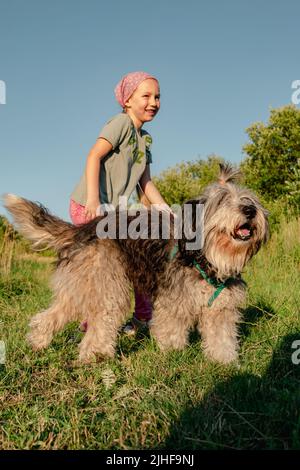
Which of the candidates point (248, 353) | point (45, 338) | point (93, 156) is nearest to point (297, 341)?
point (248, 353)

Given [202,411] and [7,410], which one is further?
[7,410]

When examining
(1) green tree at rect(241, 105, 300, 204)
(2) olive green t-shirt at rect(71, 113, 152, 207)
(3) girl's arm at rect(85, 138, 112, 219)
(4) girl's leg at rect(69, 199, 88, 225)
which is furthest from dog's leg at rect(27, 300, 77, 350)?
(1) green tree at rect(241, 105, 300, 204)

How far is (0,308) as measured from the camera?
7.15 metres

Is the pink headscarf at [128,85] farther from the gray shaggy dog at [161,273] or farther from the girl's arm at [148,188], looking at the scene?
the gray shaggy dog at [161,273]

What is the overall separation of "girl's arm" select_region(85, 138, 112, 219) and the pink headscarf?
30.8 inches

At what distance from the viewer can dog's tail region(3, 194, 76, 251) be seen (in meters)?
4.55

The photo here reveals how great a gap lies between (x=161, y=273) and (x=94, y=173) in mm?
1342

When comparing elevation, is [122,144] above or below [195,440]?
above

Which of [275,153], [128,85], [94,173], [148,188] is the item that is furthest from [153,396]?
[275,153]

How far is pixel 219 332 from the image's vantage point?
4.38 metres

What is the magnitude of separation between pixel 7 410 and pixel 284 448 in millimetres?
1848

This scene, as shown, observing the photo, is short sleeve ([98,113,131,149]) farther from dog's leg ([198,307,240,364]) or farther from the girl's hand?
dog's leg ([198,307,240,364])

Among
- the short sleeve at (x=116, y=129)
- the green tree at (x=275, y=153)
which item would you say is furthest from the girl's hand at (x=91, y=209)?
the green tree at (x=275, y=153)

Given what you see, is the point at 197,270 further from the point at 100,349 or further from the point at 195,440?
the point at 195,440
